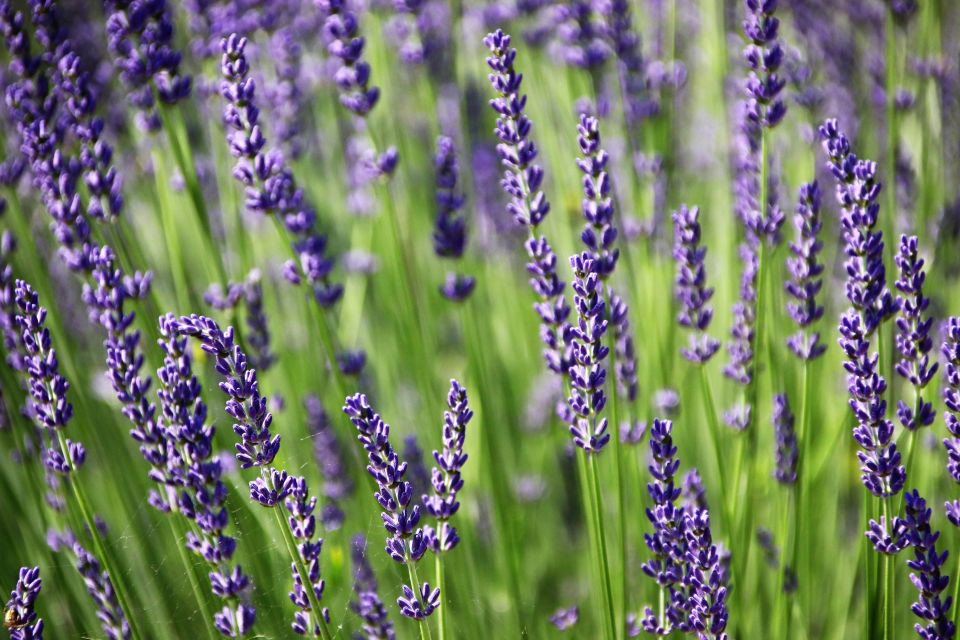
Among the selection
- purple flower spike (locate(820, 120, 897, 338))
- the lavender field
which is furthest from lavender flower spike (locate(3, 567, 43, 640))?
purple flower spike (locate(820, 120, 897, 338))

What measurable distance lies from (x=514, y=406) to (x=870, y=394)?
1.90 metres

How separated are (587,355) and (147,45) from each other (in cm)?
121

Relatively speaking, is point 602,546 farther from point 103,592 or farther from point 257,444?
point 103,592

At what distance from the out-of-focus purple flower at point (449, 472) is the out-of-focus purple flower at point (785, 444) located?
33.7 inches

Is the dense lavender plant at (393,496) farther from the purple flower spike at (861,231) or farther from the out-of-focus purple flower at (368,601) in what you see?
the purple flower spike at (861,231)

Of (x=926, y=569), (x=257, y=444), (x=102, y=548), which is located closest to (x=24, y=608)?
(x=102, y=548)

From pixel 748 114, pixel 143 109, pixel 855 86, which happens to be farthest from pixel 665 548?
pixel 855 86

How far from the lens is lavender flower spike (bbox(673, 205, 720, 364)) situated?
5.22ft

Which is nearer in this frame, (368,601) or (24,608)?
(24,608)

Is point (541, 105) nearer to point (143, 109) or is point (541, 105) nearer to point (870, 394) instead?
point (143, 109)

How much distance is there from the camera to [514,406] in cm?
310

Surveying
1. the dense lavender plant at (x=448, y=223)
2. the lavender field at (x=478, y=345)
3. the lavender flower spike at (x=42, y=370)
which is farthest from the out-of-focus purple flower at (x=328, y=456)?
the lavender flower spike at (x=42, y=370)

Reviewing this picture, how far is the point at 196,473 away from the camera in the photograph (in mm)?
1293

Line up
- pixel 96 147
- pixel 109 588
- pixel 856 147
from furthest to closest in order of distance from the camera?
pixel 856 147 < pixel 96 147 < pixel 109 588
